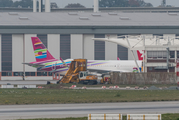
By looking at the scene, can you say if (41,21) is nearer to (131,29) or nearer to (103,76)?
(131,29)

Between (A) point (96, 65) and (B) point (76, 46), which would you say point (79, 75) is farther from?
(B) point (76, 46)

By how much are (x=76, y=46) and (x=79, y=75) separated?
26.8 metres

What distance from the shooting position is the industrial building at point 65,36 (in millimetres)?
83438

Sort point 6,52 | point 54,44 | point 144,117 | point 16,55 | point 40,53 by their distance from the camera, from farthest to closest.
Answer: point 54,44, point 16,55, point 6,52, point 40,53, point 144,117

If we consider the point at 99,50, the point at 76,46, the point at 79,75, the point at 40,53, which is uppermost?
the point at 76,46

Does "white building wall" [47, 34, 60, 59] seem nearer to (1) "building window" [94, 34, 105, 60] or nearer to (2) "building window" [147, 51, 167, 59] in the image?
(1) "building window" [94, 34, 105, 60]

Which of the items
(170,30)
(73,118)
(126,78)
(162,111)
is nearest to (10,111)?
(73,118)

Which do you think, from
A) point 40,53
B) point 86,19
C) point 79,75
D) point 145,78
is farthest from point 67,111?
point 86,19

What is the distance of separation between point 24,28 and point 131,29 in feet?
90.9

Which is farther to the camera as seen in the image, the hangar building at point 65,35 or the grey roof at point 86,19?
the grey roof at point 86,19

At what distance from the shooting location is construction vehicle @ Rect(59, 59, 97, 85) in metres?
56.9

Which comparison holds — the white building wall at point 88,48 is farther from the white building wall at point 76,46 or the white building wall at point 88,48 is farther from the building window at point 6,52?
the building window at point 6,52

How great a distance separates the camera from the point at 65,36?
85.0 m

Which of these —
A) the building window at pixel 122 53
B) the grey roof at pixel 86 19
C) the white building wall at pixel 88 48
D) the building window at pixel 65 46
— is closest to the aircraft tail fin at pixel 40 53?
the building window at pixel 65 46
